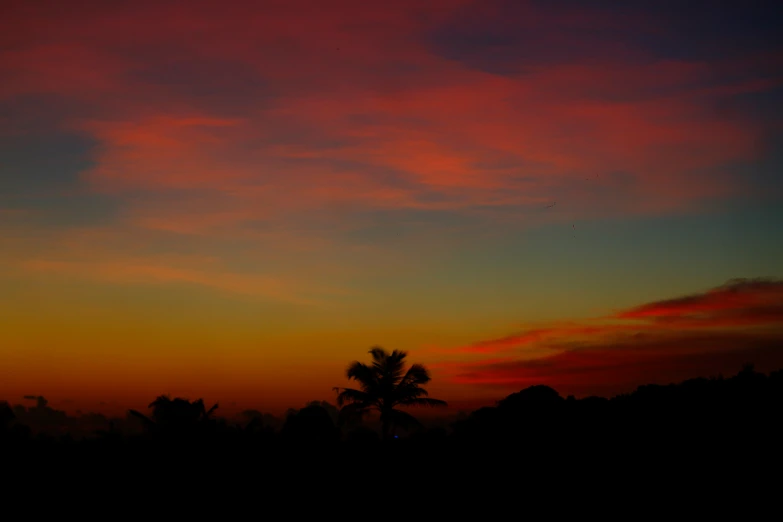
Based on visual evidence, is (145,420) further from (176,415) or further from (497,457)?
(497,457)

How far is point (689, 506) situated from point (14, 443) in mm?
33860

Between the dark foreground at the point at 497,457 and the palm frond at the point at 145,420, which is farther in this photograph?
the palm frond at the point at 145,420

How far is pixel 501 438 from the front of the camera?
33438 millimetres

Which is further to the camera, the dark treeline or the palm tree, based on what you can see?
the palm tree

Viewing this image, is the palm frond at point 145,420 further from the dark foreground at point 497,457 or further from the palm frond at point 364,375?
the palm frond at point 364,375

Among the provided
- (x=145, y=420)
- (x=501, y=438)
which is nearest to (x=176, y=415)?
(x=145, y=420)

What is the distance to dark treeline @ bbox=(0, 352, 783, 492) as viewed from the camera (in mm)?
25953

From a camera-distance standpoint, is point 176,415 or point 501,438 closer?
point 501,438

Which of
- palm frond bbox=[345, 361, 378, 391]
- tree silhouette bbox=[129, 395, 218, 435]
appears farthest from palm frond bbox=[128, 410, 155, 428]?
palm frond bbox=[345, 361, 378, 391]

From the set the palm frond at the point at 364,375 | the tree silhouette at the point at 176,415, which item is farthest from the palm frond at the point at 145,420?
the palm frond at the point at 364,375

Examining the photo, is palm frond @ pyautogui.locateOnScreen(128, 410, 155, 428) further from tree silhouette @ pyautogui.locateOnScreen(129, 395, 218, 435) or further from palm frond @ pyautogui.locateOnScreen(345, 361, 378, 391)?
palm frond @ pyautogui.locateOnScreen(345, 361, 378, 391)

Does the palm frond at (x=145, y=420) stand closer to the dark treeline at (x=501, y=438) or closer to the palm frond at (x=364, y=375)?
the dark treeline at (x=501, y=438)

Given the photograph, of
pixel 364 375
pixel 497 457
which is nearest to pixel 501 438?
pixel 497 457

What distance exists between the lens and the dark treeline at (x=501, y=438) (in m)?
26.0
